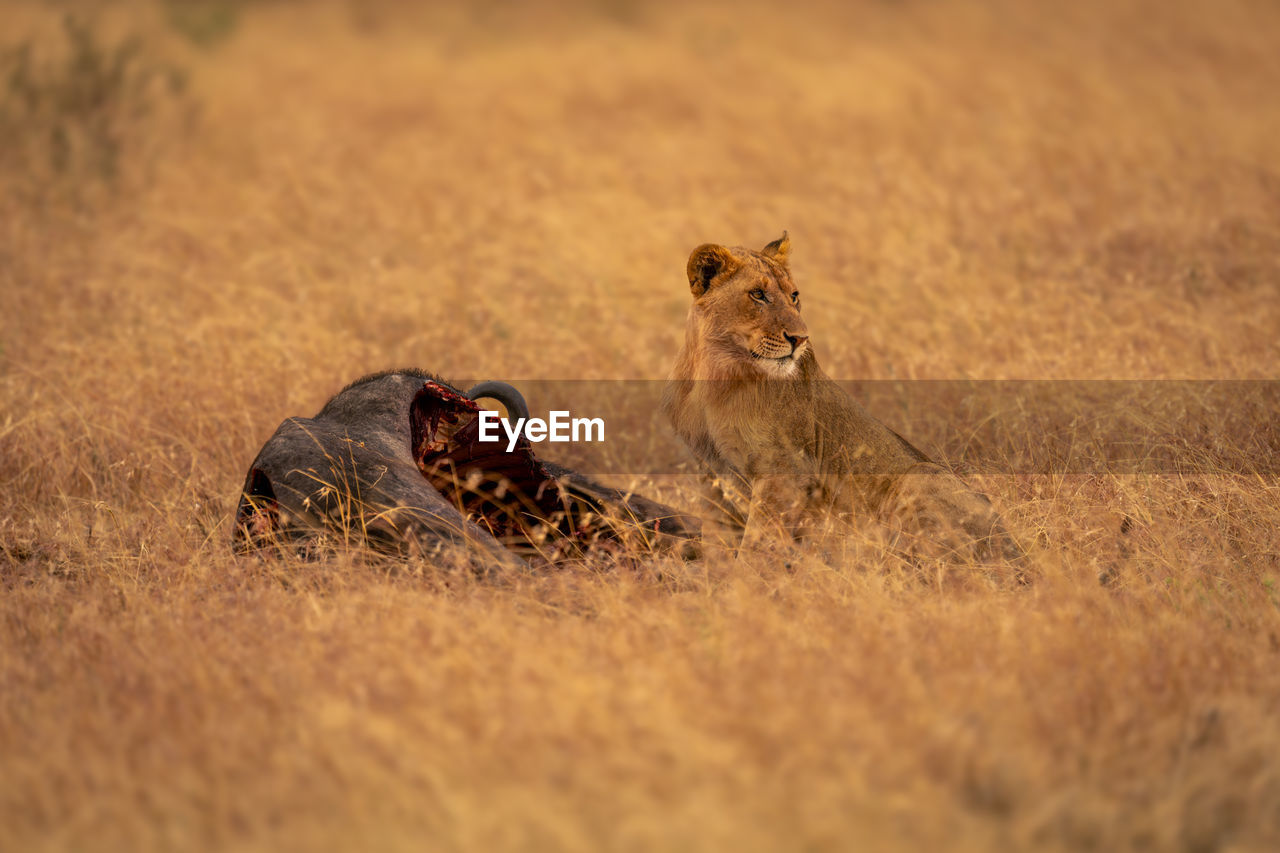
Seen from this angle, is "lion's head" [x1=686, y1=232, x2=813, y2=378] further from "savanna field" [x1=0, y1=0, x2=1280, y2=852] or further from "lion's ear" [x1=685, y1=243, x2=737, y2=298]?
"savanna field" [x1=0, y1=0, x2=1280, y2=852]

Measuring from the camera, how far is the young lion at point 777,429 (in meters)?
5.84

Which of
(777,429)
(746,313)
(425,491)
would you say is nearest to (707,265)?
(746,313)

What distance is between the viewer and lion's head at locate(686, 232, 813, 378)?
234 inches

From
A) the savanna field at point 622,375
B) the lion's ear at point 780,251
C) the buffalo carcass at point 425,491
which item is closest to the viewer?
the savanna field at point 622,375

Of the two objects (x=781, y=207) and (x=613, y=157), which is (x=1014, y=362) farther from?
(x=613, y=157)

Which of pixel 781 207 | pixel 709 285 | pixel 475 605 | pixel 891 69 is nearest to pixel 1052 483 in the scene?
pixel 709 285

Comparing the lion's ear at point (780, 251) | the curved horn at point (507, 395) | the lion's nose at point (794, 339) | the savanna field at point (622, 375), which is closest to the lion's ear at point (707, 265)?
the lion's ear at point (780, 251)

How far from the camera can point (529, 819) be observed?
3170 millimetres

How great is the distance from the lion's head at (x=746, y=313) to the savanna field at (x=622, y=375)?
1166mm

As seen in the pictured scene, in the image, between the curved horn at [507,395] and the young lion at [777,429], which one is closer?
the young lion at [777,429]

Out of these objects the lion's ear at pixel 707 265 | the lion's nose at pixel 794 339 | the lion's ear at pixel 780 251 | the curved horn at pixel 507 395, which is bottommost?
the curved horn at pixel 507 395

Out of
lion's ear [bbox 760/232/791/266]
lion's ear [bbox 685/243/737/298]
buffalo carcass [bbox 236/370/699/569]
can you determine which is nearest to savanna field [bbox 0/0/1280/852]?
buffalo carcass [bbox 236/370/699/569]

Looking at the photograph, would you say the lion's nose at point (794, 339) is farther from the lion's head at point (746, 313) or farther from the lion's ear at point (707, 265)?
the lion's ear at point (707, 265)

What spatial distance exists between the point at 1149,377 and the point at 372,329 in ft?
22.2
